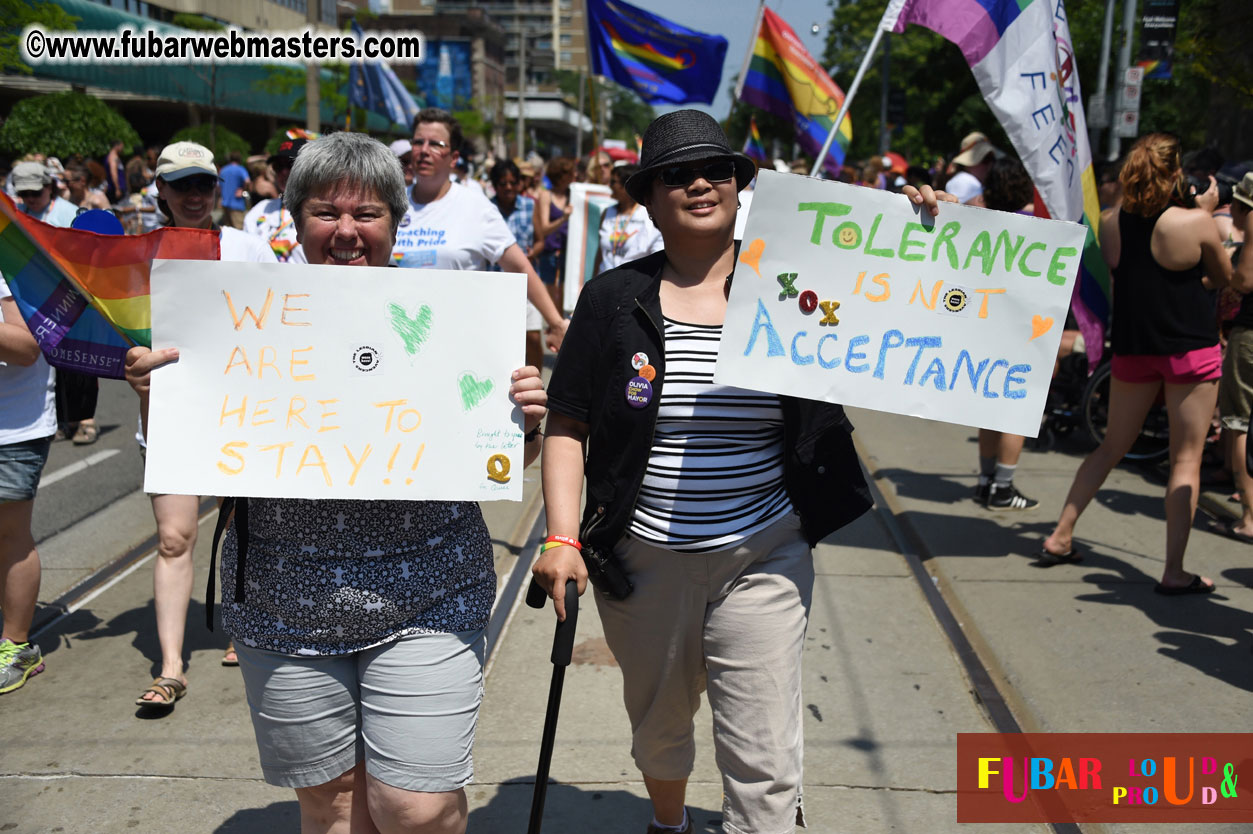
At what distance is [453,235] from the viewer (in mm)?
4641

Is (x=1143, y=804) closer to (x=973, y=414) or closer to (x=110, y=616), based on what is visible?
(x=973, y=414)

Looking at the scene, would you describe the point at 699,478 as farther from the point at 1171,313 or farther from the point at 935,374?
the point at 1171,313

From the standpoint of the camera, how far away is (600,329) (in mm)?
2648

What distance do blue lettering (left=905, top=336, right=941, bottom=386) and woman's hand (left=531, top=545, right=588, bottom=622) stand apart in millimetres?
920

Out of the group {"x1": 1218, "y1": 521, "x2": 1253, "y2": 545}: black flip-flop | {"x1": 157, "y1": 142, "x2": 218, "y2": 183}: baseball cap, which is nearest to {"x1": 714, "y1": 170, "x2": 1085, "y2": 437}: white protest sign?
{"x1": 157, "y1": 142, "x2": 218, "y2": 183}: baseball cap

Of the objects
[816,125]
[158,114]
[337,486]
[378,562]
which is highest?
[158,114]

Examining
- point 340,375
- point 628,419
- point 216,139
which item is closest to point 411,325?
point 340,375

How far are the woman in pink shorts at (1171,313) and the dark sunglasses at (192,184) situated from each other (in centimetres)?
387

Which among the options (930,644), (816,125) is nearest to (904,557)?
(930,644)

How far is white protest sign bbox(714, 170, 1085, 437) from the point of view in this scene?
268 cm

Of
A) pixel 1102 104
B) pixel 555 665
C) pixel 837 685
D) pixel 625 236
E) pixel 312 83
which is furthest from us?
pixel 312 83

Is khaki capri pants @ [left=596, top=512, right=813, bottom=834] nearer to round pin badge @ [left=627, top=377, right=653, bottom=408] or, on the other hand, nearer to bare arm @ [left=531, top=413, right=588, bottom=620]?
bare arm @ [left=531, top=413, right=588, bottom=620]

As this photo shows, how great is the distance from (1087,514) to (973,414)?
4260 millimetres

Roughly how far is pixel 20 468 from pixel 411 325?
2482 mm
